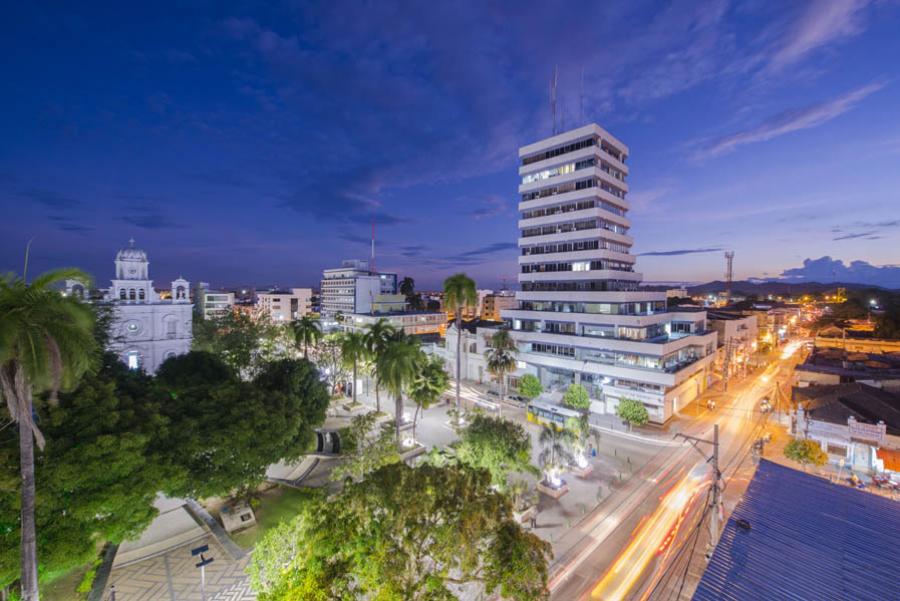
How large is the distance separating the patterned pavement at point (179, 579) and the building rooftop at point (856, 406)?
45620mm

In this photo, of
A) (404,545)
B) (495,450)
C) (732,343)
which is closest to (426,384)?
(495,450)

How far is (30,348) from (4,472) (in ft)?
21.8

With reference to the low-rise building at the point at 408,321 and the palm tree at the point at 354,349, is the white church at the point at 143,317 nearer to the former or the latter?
the palm tree at the point at 354,349

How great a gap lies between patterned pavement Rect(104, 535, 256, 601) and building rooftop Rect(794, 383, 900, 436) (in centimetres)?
4562

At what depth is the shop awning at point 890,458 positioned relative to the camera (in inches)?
1147

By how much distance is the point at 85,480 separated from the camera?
50.5ft

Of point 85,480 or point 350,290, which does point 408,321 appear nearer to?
point 350,290

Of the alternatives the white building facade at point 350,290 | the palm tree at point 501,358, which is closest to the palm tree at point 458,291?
the palm tree at point 501,358

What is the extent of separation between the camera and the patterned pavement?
693 inches

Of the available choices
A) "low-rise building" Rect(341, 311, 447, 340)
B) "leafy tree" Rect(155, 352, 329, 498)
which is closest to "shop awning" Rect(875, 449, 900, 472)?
"leafy tree" Rect(155, 352, 329, 498)

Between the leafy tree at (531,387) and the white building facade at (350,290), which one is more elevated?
the white building facade at (350,290)

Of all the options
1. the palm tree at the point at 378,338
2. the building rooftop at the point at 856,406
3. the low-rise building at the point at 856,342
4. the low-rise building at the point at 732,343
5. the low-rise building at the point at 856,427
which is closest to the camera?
the low-rise building at the point at 856,427

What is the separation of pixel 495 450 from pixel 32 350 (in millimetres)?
20435

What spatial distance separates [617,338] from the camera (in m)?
47.8
